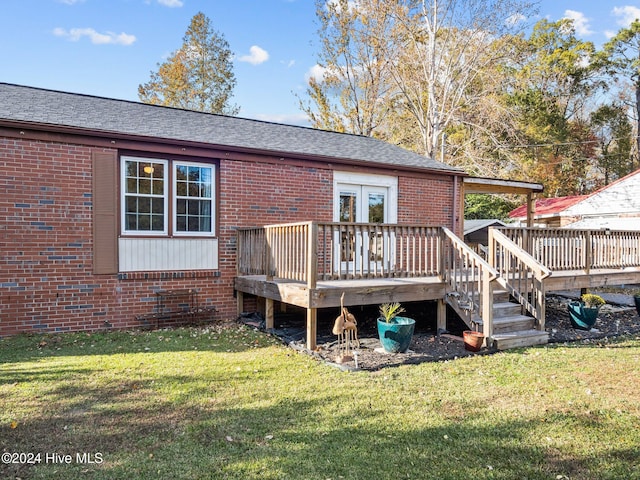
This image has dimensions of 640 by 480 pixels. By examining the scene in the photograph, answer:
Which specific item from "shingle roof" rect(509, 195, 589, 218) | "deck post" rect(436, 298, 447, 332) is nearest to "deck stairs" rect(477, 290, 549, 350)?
"deck post" rect(436, 298, 447, 332)

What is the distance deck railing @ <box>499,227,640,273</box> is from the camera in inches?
330

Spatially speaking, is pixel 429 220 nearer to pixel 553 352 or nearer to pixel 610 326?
pixel 610 326

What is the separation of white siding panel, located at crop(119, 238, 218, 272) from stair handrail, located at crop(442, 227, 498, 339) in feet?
14.3

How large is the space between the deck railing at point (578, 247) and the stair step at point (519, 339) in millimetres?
1846

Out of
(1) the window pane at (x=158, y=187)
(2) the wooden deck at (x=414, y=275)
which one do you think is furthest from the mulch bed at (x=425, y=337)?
(1) the window pane at (x=158, y=187)

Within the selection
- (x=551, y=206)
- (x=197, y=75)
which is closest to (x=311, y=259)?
(x=551, y=206)

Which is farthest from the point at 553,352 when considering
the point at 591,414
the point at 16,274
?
the point at 16,274

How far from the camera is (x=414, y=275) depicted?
7312 millimetres

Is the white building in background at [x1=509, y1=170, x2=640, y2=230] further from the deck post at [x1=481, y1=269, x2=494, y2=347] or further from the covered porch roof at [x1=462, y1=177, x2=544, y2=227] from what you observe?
the deck post at [x1=481, y1=269, x2=494, y2=347]

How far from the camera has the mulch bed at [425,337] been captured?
591cm

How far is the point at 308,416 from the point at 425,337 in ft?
12.5

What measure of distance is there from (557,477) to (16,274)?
7.58 meters

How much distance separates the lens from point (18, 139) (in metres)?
6.89

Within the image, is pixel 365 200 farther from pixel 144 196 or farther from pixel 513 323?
pixel 144 196
